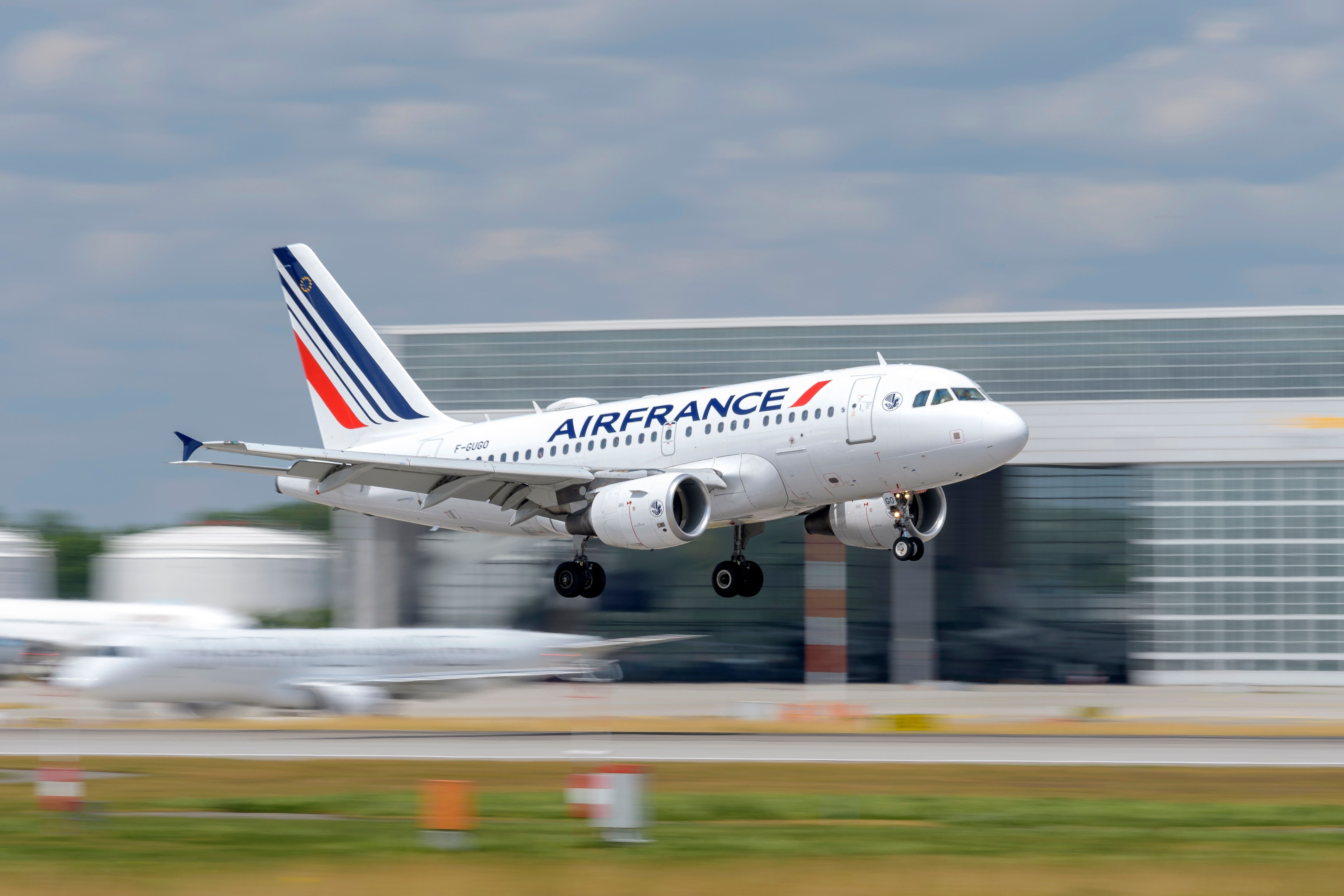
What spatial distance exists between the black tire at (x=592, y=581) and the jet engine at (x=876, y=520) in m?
5.52

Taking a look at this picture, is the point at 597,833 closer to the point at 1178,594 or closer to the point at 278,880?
the point at 278,880

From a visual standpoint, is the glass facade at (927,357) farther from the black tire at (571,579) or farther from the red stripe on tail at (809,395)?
the red stripe on tail at (809,395)

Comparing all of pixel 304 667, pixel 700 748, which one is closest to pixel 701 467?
pixel 700 748

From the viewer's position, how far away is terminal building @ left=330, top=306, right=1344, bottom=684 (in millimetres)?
67375

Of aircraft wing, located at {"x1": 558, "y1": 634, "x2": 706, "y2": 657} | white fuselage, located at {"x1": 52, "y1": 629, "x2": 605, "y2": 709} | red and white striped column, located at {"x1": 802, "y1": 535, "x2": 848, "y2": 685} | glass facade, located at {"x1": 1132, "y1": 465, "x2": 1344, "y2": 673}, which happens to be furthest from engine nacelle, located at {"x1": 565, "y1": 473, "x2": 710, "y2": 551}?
glass facade, located at {"x1": 1132, "y1": 465, "x2": 1344, "y2": 673}

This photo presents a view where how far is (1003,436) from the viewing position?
35375 mm

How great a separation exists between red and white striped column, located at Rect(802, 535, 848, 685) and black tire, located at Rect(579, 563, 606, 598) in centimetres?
3078

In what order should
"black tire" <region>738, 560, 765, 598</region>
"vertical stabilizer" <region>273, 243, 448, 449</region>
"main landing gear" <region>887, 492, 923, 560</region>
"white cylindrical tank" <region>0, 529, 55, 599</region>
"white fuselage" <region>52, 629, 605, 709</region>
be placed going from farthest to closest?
1. "white cylindrical tank" <region>0, 529, 55, 599</region>
2. "white fuselage" <region>52, 629, 605, 709</region>
3. "vertical stabilizer" <region>273, 243, 448, 449</region>
4. "black tire" <region>738, 560, 765, 598</region>
5. "main landing gear" <region>887, 492, 923, 560</region>

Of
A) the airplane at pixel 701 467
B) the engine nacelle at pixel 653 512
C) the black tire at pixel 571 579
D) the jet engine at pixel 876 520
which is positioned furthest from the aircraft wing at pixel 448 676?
the engine nacelle at pixel 653 512

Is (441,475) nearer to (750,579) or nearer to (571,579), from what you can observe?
(571,579)

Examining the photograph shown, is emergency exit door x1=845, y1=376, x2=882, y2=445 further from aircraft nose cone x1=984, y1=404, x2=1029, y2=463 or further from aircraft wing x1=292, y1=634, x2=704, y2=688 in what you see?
aircraft wing x1=292, y1=634, x2=704, y2=688

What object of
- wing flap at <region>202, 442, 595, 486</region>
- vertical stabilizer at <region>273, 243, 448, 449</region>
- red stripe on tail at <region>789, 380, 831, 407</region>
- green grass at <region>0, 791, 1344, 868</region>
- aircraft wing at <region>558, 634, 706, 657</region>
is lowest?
green grass at <region>0, 791, 1344, 868</region>

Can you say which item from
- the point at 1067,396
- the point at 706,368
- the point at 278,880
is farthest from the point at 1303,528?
the point at 278,880

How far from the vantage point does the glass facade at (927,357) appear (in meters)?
67.4
